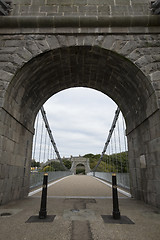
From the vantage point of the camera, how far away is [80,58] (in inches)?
183

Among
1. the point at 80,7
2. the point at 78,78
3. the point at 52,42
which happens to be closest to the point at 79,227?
the point at 52,42

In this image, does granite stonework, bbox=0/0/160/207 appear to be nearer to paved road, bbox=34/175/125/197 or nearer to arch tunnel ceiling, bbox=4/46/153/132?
arch tunnel ceiling, bbox=4/46/153/132

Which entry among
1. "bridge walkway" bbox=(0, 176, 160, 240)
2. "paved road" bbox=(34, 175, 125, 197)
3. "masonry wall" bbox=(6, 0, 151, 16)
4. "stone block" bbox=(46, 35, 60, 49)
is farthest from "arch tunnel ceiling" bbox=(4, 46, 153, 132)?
"paved road" bbox=(34, 175, 125, 197)

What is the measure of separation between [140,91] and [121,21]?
1.95 meters

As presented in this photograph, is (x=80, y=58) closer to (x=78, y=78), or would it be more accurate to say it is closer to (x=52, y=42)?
(x=52, y=42)

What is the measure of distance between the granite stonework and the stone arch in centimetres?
3

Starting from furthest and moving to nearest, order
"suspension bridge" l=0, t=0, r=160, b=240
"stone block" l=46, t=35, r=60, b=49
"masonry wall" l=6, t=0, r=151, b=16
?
"masonry wall" l=6, t=0, r=151, b=16 → "stone block" l=46, t=35, r=60, b=49 → "suspension bridge" l=0, t=0, r=160, b=240

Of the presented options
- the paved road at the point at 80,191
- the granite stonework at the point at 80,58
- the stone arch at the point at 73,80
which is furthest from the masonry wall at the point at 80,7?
the paved road at the point at 80,191

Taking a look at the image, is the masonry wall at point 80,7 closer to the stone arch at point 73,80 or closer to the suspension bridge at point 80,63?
the suspension bridge at point 80,63

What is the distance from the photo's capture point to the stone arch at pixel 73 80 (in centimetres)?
393

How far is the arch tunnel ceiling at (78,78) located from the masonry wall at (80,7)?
3.77ft

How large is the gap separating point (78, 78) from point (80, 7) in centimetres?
220

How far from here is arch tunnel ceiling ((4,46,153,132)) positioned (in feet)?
13.5

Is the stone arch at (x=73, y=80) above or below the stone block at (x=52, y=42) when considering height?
below
